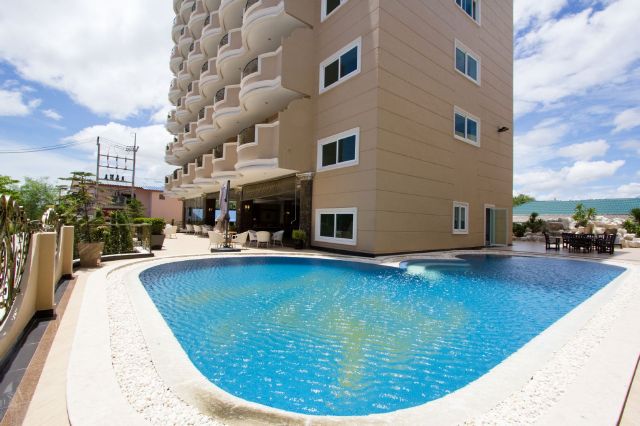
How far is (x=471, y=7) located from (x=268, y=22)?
1127 cm

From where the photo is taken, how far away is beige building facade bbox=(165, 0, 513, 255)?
12297 millimetres

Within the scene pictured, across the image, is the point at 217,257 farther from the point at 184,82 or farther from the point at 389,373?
the point at 184,82

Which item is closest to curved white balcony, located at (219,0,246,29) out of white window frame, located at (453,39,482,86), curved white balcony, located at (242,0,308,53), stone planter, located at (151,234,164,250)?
curved white balcony, located at (242,0,308,53)

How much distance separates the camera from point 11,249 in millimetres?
3492

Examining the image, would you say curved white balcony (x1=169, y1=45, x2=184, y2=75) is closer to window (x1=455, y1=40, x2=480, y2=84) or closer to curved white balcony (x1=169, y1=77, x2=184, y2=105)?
curved white balcony (x1=169, y1=77, x2=184, y2=105)

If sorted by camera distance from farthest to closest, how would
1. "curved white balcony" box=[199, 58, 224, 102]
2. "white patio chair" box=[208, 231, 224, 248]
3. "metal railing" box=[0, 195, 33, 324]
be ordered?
"curved white balcony" box=[199, 58, 224, 102] < "white patio chair" box=[208, 231, 224, 248] < "metal railing" box=[0, 195, 33, 324]

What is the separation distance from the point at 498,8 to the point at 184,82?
27.6m

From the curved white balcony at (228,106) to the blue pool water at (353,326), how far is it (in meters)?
12.1

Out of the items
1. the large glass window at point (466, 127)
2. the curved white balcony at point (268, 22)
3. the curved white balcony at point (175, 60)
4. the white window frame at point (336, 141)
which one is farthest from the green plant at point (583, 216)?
the curved white balcony at point (175, 60)

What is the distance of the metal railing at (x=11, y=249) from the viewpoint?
3.12 metres

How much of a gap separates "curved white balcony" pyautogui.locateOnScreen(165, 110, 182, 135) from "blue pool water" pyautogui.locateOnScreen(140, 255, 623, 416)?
97.0ft

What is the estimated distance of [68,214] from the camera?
8656 millimetres

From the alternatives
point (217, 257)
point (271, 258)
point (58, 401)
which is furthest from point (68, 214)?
point (58, 401)

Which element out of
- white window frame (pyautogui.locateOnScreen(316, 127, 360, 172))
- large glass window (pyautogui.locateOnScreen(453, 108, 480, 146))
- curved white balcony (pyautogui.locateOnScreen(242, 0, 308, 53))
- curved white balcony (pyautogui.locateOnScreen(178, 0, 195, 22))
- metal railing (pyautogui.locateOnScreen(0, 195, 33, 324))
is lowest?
metal railing (pyautogui.locateOnScreen(0, 195, 33, 324))
